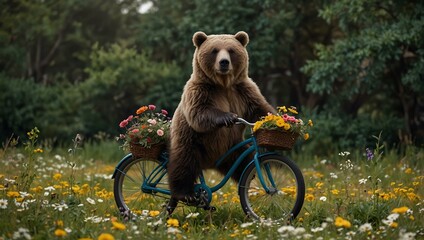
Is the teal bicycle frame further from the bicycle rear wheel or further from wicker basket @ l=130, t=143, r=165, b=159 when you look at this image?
wicker basket @ l=130, t=143, r=165, b=159

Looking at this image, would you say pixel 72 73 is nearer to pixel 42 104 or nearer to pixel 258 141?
pixel 42 104

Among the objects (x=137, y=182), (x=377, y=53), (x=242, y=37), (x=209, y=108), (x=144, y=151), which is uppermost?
(x=242, y=37)

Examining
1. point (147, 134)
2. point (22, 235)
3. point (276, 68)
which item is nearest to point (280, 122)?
point (147, 134)

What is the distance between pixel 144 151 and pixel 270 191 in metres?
1.19

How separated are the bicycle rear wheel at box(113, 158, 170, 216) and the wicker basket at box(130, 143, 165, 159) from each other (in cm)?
14

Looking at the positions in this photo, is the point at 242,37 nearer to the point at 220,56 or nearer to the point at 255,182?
the point at 220,56

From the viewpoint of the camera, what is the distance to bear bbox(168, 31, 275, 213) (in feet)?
16.0

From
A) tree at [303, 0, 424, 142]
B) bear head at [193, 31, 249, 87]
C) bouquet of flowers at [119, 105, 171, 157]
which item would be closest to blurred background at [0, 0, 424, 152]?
tree at [303, 0, 424, 142]

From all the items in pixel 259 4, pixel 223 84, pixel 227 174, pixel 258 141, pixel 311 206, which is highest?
pixel 259 4

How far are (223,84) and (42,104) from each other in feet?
32.0

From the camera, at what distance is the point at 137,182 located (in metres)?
5.58

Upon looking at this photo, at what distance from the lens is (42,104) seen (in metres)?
13.8

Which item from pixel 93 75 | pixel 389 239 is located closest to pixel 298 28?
pixel 93 75

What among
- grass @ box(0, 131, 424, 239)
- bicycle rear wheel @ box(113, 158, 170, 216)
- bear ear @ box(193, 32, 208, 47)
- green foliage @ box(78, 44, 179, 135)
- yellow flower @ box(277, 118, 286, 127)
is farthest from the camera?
green foliage @ box(78, 44, 179, 135)
